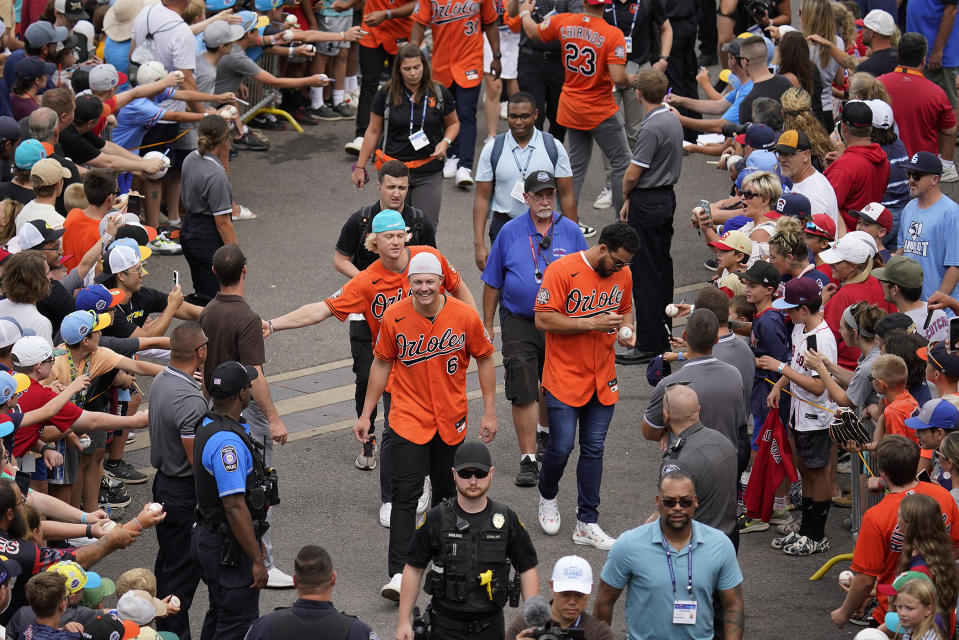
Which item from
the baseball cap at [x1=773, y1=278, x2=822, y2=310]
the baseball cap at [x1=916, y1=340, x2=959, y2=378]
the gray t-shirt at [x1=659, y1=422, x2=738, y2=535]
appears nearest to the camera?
the gray t-shirt at [x1=659, y1=422, x2=738, y2=535]

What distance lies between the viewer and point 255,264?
523 inches

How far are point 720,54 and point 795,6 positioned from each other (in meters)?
4.10

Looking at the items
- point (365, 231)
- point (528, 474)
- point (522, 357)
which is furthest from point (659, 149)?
point (528, 474)

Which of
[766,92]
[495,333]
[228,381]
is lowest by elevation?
[495,333]

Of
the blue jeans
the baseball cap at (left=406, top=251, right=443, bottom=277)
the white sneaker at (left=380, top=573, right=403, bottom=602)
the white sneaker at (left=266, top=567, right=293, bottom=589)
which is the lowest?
the white sneaker at (left=266, top=567, right=293, bottom=589)

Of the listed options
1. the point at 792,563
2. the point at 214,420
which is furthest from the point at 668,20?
the point at 214,420

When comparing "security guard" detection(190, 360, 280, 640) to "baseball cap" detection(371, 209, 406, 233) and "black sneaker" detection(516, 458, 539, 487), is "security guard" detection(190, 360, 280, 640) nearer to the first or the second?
"baseball cap" detection(371, 209, 406, 233)

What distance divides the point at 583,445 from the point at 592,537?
2.03 ft

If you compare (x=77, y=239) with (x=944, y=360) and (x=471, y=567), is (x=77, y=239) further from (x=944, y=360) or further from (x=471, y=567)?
(x=944, y=360)

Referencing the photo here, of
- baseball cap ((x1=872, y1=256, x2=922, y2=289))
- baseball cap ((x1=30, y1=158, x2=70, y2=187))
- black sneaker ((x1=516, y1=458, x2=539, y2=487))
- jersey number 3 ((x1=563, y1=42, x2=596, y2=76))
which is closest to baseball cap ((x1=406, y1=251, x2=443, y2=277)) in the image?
black sneaker ((x1=516, y1=458, x2=539, y2=487))

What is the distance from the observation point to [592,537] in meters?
8.57

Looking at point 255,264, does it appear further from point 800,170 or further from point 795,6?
point 795,6

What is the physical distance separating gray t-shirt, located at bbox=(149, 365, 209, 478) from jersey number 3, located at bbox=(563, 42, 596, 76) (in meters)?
6.56

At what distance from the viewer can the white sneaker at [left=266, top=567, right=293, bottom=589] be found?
809cm
